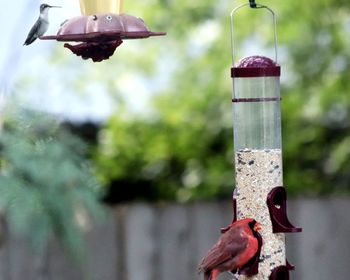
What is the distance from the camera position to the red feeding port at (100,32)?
4.18 meters

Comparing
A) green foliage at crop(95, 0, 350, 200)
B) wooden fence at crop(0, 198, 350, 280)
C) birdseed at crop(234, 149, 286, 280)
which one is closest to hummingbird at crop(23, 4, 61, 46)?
birdseed at crop(234, 149, 286, 280)

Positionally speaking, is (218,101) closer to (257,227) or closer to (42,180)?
(42,180)

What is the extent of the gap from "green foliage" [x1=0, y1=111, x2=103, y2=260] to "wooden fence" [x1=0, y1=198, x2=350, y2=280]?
42cm

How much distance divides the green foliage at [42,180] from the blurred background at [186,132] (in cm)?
23

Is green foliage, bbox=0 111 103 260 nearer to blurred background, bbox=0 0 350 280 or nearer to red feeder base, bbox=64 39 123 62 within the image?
blurred background, bbox=0 0 350 280

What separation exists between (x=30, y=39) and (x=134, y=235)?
3769mm

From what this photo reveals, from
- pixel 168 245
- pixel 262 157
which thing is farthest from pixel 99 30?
pixel 168 245

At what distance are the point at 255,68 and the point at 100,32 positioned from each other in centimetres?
59

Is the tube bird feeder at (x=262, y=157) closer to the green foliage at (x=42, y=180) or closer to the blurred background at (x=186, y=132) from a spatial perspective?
the green foliage at (x=42, y=180)

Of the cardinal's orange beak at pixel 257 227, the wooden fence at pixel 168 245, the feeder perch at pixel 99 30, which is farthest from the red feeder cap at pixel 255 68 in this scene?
the wooden fence at pixel 168 245

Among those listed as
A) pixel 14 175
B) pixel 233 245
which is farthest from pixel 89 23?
pixel 14 175

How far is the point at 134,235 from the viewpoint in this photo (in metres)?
7.98

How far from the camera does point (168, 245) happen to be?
800cm

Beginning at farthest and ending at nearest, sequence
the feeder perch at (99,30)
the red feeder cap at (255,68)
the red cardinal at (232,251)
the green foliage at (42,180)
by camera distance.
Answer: the green foliage at (42,180), the red feeder cap at (255,68), the feeder perch at (99,30), the red cardinal at (232,251)
